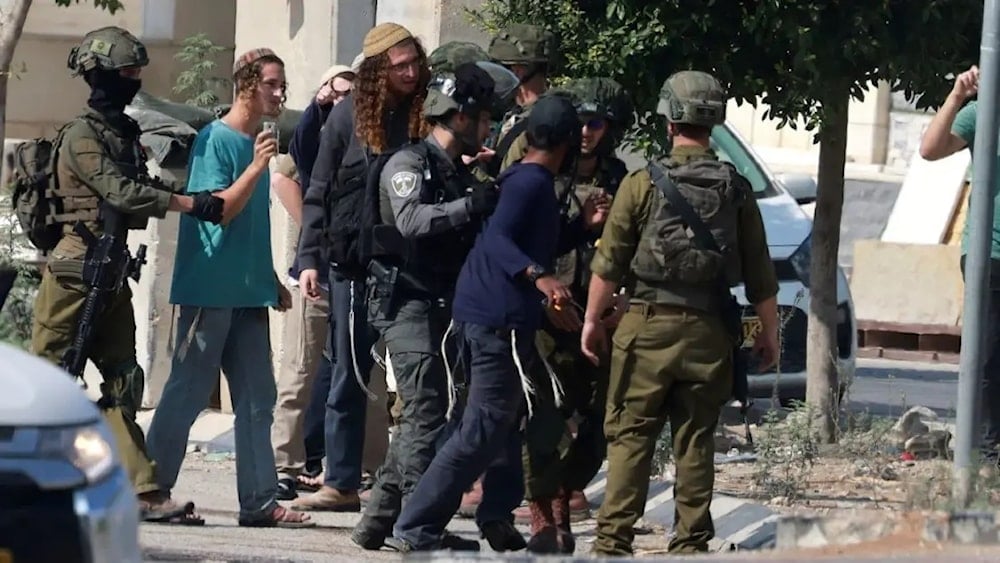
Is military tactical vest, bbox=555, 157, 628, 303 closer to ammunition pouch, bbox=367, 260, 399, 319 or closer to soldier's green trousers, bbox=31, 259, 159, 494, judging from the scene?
ammunition pouch, bbox=367, 260, 399, 319

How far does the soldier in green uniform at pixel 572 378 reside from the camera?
775cm

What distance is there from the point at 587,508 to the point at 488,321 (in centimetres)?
168

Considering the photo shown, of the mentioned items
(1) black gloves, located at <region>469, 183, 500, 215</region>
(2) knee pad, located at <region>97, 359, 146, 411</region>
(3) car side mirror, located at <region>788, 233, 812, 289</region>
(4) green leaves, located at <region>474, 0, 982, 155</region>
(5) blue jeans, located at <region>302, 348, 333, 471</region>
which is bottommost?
(5) blue jeans, located at <region>302, 348, 333, 471</region>

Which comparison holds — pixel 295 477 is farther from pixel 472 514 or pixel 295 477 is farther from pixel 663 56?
pixel 663 56

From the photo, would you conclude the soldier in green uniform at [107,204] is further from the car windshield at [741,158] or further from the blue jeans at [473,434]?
the car windshield at [741,158]

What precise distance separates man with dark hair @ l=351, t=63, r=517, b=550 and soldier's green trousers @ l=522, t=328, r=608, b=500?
0.34 m

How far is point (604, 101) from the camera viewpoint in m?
7.91

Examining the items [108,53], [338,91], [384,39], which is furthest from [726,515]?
[108,53]

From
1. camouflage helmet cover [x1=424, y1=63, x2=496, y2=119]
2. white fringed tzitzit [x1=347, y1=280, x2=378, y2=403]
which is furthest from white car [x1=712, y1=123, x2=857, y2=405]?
camouflage helmet cover [x1=424, y1=63, x2=496, y2=119]

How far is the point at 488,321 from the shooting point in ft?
24.0

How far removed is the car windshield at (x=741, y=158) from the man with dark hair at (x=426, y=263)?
16.4 feet

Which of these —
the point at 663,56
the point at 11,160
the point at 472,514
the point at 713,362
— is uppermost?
the point at 663,56

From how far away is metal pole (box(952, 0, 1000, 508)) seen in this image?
23.4 feet

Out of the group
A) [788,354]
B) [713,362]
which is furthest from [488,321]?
[788,354]
